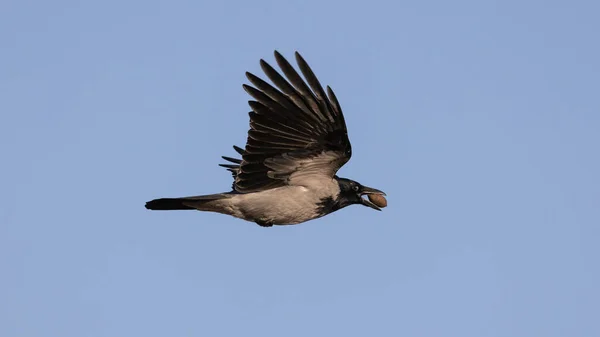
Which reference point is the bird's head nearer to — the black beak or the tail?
the black beak

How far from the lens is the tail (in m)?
14.8

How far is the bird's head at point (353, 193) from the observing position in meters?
15.2

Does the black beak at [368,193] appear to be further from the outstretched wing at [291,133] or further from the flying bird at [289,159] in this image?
the outstretched wing at [291,133]

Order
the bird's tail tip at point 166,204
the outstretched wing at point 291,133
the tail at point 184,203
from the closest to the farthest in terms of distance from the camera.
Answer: the outstretched wing at point 291,133 → the tail at point 184,203 → the bird's tail tip at point 166,204

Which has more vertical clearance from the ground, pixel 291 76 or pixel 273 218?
pixel 291 76

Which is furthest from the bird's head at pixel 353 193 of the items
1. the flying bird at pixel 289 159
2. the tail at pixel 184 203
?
the tail at pixel 184 203

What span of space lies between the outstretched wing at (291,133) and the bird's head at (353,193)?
0.71m

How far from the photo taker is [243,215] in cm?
1488

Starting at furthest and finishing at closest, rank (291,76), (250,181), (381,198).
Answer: (381,198) < (250,181) < (291,76)

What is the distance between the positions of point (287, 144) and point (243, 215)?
1388 mm

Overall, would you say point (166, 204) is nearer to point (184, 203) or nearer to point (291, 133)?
point (184, 203)

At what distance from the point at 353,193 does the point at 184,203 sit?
2.33 meters

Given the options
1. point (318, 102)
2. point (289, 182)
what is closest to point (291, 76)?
point (318, 102)

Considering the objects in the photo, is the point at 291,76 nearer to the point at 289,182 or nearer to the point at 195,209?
the point at 289,182
